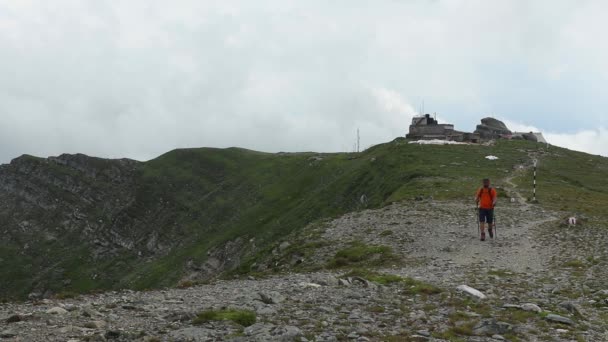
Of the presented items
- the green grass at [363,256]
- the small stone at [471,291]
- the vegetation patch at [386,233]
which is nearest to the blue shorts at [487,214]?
the vegetation patch at [386,233]

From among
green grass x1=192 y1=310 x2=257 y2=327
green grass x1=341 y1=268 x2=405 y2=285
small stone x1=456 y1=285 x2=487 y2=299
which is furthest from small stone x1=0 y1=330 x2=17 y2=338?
small stone x1=456 y1=285 x2=487 y2=299

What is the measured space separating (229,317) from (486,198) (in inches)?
843

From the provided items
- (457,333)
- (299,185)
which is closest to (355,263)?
(457,333)

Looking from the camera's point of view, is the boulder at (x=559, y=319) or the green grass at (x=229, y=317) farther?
the boulder at (x=559, y=319)

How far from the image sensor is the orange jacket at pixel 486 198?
98.3 feet

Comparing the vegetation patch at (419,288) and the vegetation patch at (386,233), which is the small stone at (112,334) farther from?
the vegetation patch at (386,233)

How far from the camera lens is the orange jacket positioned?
98.3 ft

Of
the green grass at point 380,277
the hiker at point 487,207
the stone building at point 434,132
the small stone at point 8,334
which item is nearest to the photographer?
the small stone at point 8,334

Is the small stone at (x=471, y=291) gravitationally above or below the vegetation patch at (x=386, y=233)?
below

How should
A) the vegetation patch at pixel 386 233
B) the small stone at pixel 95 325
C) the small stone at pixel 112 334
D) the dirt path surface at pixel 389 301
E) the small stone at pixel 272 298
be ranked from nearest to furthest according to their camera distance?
the small stone at pixel 112 334 < the small stone at pixel 95 325 < the dirt path surface at pixel 389 301 < the small stone at pixel 272 298 < the vegetation patch at pixel 386 233

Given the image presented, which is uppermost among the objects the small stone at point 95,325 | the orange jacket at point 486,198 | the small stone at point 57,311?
the orange jacket at point 486,198

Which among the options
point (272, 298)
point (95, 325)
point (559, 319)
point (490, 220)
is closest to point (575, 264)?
point (490, 220)

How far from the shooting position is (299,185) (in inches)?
5103

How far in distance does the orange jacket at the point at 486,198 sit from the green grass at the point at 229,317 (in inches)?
803
